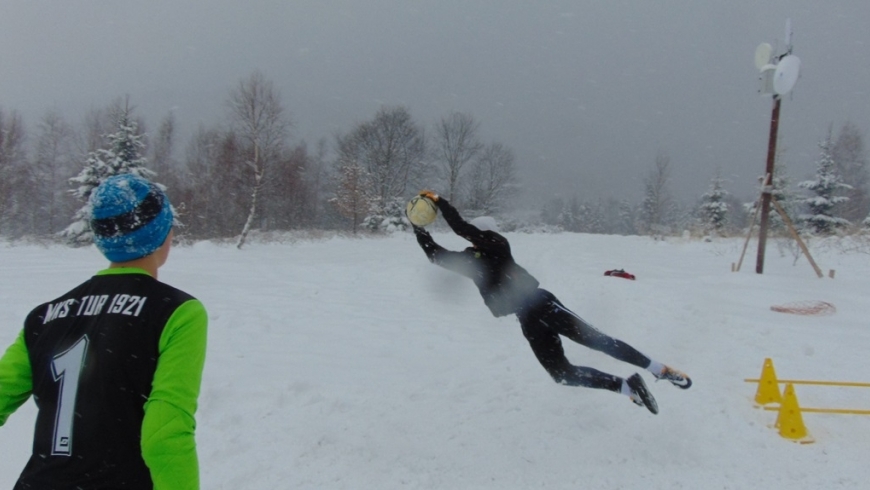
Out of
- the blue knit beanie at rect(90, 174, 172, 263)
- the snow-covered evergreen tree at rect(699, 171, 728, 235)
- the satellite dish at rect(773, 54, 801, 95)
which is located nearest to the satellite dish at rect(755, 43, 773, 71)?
the satellite dish at rect(773, 54, 801, 95)

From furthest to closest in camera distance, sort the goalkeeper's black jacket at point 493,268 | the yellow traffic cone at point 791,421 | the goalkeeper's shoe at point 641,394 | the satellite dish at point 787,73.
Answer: the satellite dish at point 787,73 → the goalkeeper's black jacket at point 493,268 → the yellow traffic cone at point 791,421 → the goalkeeper's shoe at point 641,394

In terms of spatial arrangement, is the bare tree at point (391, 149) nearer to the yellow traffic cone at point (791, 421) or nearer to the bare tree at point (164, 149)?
the bare tree at point (164, 149)

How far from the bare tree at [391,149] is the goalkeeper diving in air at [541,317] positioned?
38.8 m

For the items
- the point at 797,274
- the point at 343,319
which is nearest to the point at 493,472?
the point at 343,319

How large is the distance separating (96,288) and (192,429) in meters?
0.58

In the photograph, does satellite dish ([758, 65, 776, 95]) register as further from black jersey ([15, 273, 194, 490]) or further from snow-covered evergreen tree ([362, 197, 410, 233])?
snow-covered evergreen tree ([362, 197, 410, 233])

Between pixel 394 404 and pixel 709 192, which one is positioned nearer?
pixel 394 404

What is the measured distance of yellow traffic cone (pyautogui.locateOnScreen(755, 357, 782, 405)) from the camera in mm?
4695

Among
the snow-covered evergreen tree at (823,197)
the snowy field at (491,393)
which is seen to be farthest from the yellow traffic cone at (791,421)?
the snow-covered evergreen tree at (823,197)

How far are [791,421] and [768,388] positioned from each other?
2.28 feet

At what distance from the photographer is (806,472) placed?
3604mm

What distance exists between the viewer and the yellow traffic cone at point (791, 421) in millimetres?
4051

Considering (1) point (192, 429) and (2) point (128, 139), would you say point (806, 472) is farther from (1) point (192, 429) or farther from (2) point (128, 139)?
(2) point (128, 139)

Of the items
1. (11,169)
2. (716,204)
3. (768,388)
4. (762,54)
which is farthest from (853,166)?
(11,169)
